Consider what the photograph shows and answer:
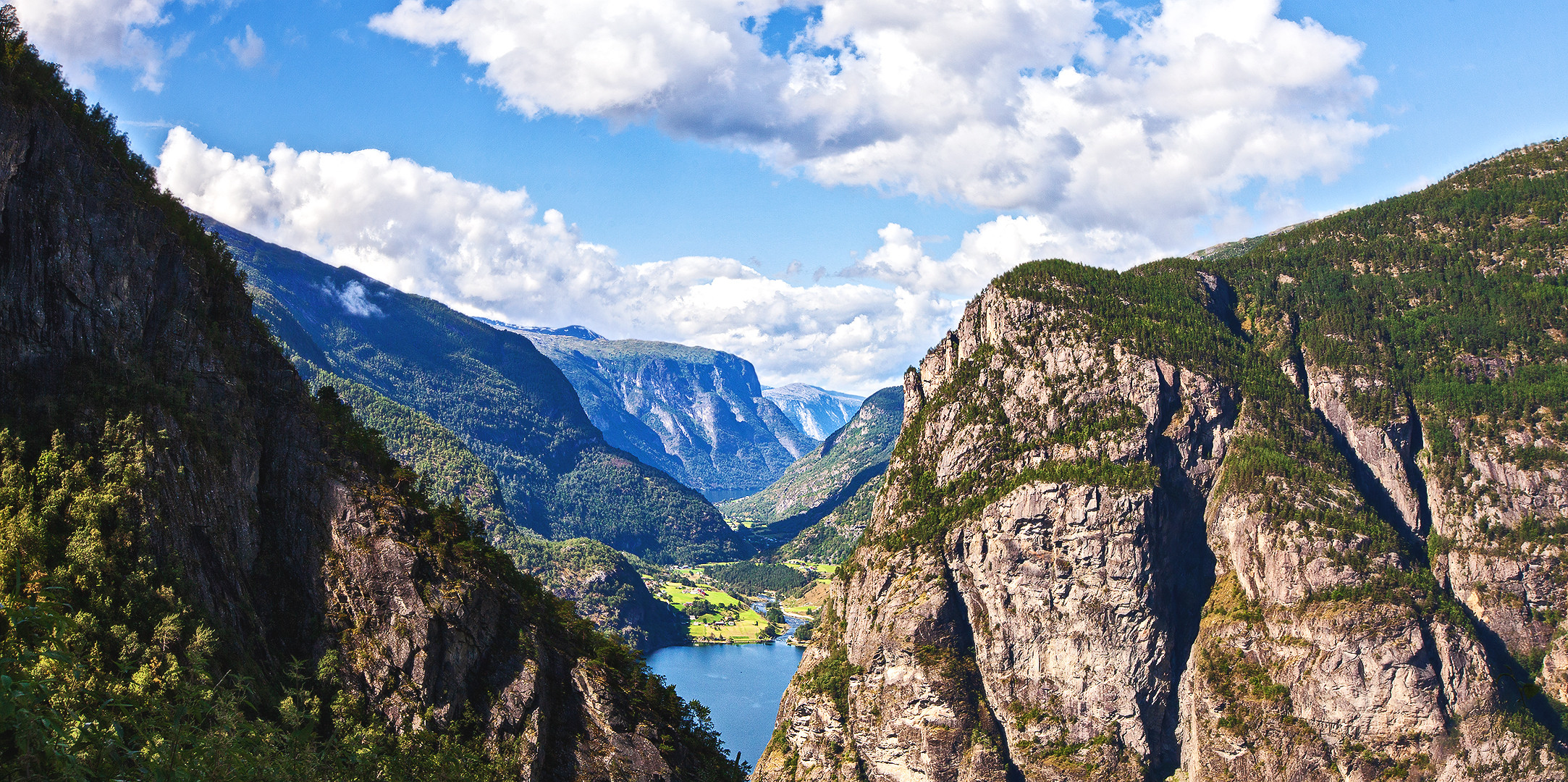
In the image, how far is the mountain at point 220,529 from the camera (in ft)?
166

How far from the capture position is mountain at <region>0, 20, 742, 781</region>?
166ft

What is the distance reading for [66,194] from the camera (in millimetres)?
58156

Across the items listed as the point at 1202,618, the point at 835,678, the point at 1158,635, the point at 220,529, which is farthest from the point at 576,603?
the point at 1202,618

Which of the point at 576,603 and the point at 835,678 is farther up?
the point at 576,603

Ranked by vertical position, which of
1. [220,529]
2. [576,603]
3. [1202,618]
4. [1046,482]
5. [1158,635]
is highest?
[1046,482]

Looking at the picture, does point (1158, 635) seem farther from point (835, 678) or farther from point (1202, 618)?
point (835, 678)

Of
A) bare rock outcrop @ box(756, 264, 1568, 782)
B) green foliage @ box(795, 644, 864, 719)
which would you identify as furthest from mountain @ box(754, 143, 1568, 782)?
green foliage @ box(795, 644, 864, 719)

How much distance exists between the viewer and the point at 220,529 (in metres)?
61.1

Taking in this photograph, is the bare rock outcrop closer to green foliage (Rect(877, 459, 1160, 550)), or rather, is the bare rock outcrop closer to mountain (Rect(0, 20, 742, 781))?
green foliage (Rect(877, 459, 1160, 550))

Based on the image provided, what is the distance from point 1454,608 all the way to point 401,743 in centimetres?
18480

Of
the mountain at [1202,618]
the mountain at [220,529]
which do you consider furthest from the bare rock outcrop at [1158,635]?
the mountain at [220,529]

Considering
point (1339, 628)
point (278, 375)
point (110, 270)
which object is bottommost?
point (1339, 628)

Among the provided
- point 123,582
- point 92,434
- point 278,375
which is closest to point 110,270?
point 92,434

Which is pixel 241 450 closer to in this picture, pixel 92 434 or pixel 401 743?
pixel 92 434
